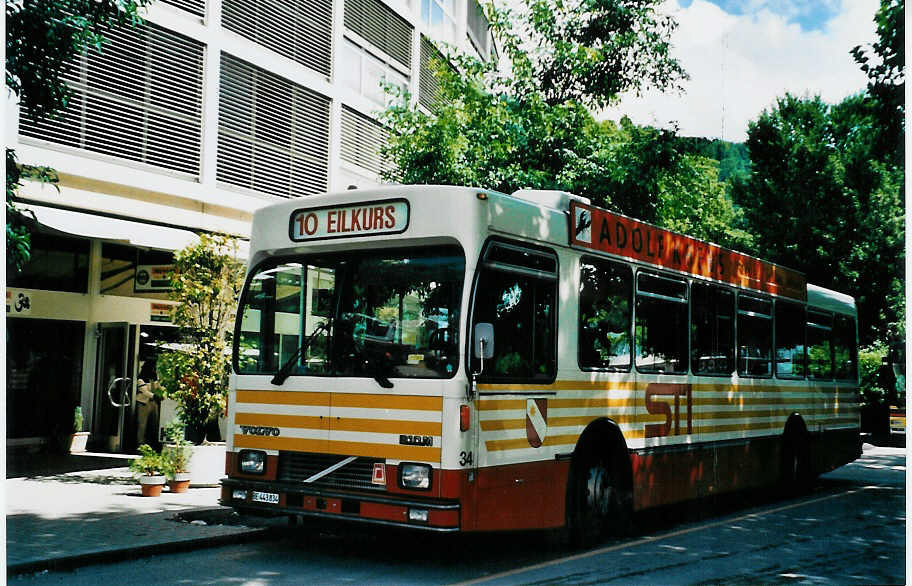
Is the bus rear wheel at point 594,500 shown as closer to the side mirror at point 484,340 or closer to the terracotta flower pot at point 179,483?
the side mirror at point 484,340

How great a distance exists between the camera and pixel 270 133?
20.0m

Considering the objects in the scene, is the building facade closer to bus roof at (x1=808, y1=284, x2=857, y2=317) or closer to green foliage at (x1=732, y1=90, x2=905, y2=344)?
bus roof at (x1=808, y1=284, x2=857, y2=317)

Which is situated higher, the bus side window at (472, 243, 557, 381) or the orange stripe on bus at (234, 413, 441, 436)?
the bus side window at (472, 243, 557, 381)

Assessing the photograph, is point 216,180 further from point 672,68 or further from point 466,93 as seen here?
point 672,68

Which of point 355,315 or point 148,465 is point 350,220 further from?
point 148,465

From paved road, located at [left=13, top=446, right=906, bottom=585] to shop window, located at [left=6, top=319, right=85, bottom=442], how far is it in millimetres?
8675

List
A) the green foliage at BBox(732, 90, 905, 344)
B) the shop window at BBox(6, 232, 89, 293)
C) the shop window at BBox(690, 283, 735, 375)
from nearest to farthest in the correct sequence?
1. the shop window at BBox(690, 283, 735, 375)
2. the shop window at BBox(6, 232, 89, 293)
3. the green foliage at BBox(732, 90, 905, 344)

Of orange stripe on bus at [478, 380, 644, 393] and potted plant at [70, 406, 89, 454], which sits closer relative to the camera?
orange stripe on bus at [478, 380, 644, 393]

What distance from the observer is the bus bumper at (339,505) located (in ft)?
23.6

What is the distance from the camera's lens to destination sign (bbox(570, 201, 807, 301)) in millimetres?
9062

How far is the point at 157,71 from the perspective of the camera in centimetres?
1702

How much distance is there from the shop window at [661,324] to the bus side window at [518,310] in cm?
168

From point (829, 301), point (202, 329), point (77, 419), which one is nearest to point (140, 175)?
point (202, 329)

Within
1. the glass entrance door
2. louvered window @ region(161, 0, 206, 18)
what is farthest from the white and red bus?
louvered window @ region(161, 0, 206, 18)
